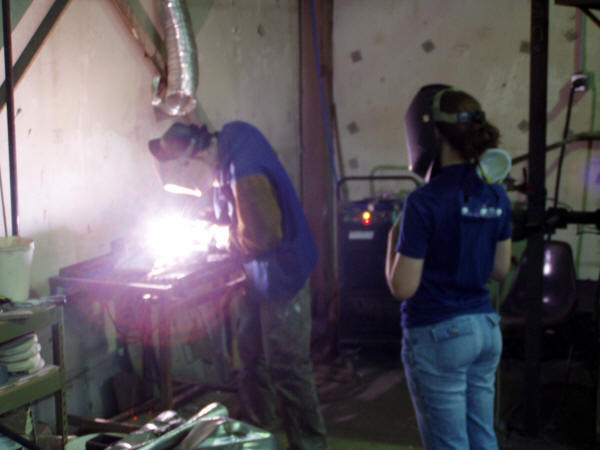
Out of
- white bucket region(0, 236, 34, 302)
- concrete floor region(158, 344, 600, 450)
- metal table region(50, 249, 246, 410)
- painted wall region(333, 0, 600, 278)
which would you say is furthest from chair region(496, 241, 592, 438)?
white bucket region(0, 236, 34, 302)

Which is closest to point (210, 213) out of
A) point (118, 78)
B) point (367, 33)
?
point (118, 78)

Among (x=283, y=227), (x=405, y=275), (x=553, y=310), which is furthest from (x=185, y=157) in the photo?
(x=553, y=310)

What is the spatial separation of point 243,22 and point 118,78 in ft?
4.91

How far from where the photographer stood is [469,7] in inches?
183

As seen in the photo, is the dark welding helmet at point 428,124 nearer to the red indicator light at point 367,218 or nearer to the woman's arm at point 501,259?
the woman's arm at point 501,259

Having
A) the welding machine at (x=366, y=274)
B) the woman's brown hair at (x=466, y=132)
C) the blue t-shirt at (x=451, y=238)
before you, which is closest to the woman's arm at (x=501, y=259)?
the blue t-shirt at (x=451, y=238)

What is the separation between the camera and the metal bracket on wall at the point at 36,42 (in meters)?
2.53

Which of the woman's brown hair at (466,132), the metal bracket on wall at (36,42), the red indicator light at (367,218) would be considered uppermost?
the metal bracket on wall at (36,42)

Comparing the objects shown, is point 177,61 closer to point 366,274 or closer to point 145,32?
point 145,32

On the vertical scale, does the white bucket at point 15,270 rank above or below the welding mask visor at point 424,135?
below

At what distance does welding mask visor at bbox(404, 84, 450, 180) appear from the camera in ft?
5.74

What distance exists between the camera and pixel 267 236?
2465mm

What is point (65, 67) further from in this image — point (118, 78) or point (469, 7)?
point (469, 7)

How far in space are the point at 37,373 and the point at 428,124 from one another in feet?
5.39
